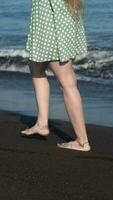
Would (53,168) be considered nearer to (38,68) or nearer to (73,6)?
(38,68)

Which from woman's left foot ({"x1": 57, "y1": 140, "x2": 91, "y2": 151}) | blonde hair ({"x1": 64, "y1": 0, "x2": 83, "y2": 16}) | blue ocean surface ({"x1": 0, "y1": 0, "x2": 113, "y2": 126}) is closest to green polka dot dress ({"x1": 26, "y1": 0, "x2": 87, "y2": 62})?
blonde hair ({"x1": 64, "y1": 0, "x2": 83, "y2": 16})

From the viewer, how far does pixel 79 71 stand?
1318 cm

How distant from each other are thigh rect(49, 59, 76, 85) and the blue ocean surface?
1.37m

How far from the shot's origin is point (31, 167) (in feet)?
18.6

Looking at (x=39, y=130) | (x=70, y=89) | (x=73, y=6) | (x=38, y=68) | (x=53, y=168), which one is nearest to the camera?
(x=53, y=168)

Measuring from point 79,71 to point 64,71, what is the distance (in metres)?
7.09

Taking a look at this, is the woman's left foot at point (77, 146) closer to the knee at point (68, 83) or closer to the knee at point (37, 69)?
the knee at point (68, 83)

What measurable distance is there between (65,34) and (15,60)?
27.9 ft

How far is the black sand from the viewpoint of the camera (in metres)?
5.05

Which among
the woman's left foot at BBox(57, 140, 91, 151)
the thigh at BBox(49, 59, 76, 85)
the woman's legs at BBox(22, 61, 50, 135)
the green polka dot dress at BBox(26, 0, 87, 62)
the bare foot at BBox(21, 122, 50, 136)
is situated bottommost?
the bare foot at BBox(21, 122, 50, 136)

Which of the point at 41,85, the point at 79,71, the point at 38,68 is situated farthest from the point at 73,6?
the point at 79,71

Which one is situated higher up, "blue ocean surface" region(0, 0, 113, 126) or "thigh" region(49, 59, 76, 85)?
"thigh" region(49, 59, 76, 85)

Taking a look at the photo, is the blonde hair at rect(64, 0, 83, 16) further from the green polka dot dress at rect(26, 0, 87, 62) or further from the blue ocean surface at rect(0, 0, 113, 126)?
the blue ocean surface at rect(0, 0, 113, 126)

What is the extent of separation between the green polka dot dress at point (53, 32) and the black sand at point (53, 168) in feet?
2.38
